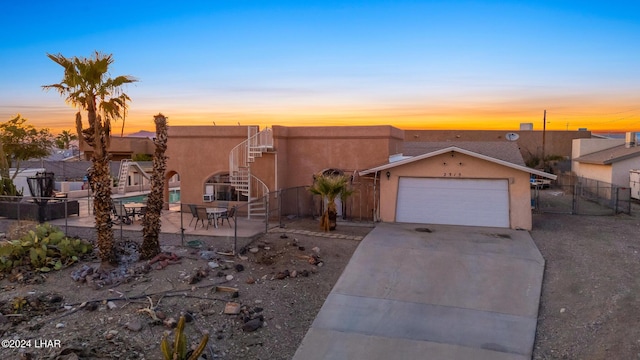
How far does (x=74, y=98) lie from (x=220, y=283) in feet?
20.5

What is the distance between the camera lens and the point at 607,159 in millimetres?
31000

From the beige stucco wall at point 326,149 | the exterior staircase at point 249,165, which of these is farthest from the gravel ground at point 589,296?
the exterior staircase at point 249,165

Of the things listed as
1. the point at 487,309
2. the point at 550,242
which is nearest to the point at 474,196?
the point at 550,242

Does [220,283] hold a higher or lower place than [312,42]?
lower

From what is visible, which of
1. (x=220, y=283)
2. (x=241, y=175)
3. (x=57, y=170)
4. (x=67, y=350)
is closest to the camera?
(x=67, y=350)

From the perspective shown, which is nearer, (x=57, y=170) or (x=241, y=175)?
(x=241, y=175)

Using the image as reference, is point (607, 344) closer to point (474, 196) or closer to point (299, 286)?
point (299, 286)

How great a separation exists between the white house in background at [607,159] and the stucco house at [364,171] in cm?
1131

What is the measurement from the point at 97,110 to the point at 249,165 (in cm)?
846

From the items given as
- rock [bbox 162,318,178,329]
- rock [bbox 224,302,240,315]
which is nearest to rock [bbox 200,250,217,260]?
rock [bbox 224,302,240,315]

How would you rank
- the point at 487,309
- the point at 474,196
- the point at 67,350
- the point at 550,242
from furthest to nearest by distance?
the point at 474,196 < the point at 550,242 < the point at 487,309 < the point at 67,350

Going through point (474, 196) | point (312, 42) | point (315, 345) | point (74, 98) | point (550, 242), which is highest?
point (312, 42)

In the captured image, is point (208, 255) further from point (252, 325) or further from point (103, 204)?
point (252, 325)

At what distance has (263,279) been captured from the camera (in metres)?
12.3
